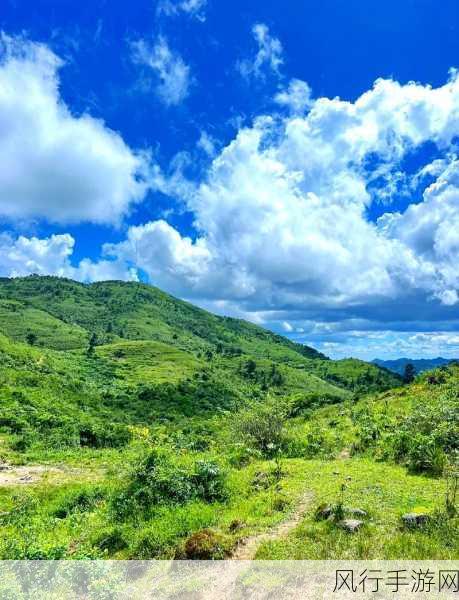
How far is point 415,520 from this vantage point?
41.3 feet

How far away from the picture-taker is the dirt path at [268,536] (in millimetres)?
12820

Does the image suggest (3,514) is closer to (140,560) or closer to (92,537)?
(92,537)

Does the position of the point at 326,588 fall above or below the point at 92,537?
above

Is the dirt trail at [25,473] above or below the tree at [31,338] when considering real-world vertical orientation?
below

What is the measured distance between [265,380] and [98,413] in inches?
4483

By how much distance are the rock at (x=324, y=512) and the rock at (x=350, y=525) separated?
38.1 inches

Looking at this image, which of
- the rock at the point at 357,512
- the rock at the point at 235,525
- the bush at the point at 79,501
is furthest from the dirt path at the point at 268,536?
the bush at the point at 79,501

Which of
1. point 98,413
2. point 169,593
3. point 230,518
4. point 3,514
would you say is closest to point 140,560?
point 169,593

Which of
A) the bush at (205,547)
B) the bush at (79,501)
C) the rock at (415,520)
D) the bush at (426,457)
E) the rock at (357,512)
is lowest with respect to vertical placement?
the bush at (79,501)

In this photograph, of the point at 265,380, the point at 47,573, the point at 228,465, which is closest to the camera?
the point at 47,573

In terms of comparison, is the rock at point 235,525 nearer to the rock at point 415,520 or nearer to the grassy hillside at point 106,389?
the rock at point 415,520

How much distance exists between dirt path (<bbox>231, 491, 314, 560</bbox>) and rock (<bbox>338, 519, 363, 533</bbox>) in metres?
1.94

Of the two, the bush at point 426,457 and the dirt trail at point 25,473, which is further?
the dirt trail at point 25,473

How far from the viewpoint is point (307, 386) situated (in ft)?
623
